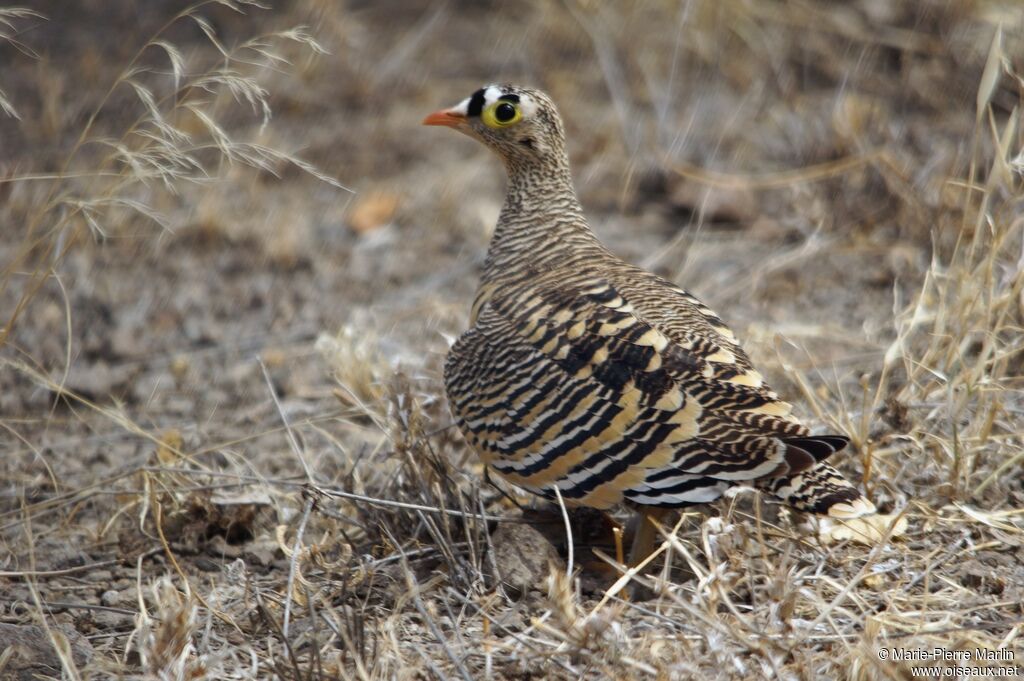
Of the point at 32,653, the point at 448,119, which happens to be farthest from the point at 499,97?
the point at 32,653

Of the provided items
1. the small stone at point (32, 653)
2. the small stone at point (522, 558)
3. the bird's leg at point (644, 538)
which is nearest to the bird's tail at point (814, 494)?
the bird's leg at point (644, 538)

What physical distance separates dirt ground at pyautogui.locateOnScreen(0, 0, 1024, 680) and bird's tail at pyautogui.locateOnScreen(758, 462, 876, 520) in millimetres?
104

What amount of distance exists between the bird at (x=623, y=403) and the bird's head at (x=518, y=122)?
17.4 inches

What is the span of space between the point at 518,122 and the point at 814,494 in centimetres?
157

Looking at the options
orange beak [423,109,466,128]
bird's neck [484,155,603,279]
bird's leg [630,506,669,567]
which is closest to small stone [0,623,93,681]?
bird's leg [630,506,669,567]

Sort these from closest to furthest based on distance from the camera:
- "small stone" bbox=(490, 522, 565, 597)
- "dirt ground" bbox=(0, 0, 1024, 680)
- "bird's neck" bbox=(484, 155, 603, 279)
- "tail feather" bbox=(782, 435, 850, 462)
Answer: "tail feather" bbox=(782, 435, 850, 462)
"dirt ground" bbox=(0, 0, 1024, 680)
"small stone" bbox=(490, 522, 565, 597)
"bird's neck" bbox=(484, 155, 603, 279)

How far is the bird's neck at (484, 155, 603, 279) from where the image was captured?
3553 mm

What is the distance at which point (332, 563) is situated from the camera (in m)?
3.16

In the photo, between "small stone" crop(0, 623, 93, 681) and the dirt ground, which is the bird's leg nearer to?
the dirt ground

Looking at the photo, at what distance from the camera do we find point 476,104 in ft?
12.1

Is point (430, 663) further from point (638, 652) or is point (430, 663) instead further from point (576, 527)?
point (576, 527)

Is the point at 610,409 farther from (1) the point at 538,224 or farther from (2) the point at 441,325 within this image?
(2) the point at 441,325

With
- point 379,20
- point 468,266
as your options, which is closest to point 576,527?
point 468,266

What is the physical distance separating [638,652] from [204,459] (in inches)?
82.3
